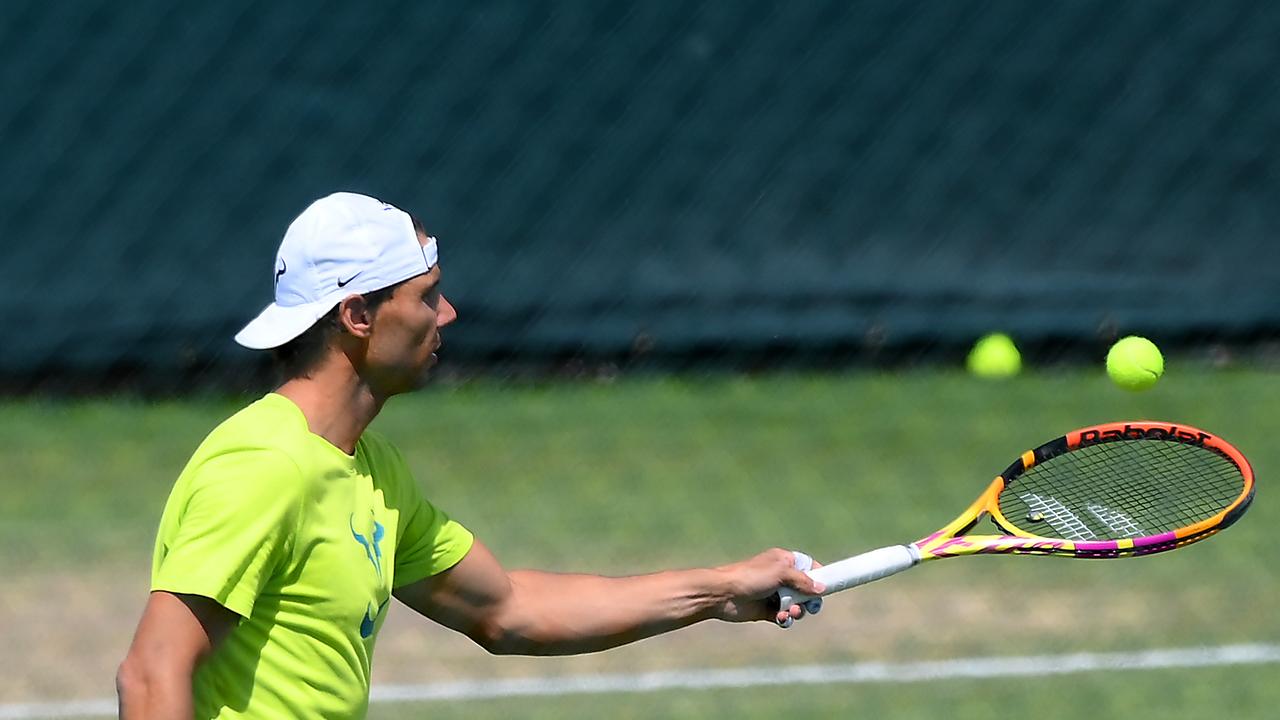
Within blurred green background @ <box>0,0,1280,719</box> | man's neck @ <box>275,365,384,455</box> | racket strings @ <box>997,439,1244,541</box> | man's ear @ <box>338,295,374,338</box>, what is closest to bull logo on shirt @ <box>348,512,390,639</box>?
man's neck @ <box>275,365,384,455</box>

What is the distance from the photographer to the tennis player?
9.45 feet

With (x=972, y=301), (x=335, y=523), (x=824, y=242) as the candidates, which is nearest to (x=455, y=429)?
(x=824, y=242)

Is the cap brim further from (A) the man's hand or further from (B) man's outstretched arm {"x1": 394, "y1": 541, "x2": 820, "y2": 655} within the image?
(A) the man's hand

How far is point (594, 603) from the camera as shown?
3.79m

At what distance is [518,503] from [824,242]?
1867 mm

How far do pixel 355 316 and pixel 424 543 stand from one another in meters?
0.58

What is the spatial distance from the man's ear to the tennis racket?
3.39ft

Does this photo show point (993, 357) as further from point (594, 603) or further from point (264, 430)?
point (264, 430)

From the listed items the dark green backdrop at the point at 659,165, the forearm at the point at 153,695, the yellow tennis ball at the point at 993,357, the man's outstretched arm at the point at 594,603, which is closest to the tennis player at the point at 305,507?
the forearm at the point at 153,695

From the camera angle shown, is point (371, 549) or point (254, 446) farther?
point (371, 549)

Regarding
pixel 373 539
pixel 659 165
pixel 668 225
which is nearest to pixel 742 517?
pixel 668 225

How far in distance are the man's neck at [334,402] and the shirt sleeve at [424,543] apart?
0.31 meters

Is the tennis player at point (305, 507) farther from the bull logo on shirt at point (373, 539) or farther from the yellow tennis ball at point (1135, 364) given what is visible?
the yellow tennis ball at point (1135, 364)

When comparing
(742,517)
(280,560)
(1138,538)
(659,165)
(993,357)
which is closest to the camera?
(280,560)
